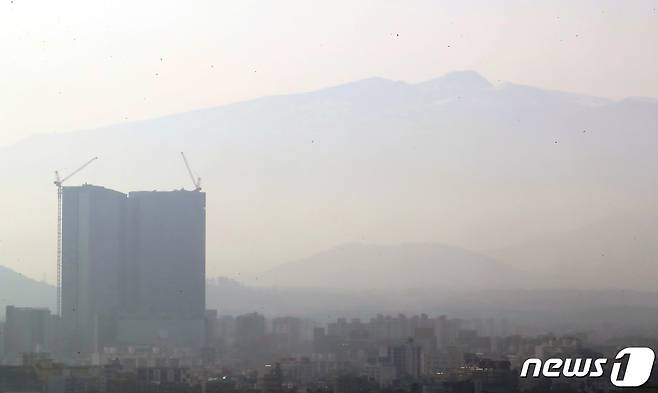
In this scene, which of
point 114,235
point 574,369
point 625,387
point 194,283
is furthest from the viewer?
point 114,235

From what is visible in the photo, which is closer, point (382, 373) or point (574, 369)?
point (574, 369)

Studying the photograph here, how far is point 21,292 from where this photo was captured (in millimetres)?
18031

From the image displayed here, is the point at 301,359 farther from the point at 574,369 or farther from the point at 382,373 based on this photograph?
the point at 574,369

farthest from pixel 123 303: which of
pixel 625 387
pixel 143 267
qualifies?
pixel 625 387

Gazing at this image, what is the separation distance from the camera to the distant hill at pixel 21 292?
17672 millimetres

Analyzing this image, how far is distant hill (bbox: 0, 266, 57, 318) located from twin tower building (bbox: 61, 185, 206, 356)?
0.23 metres

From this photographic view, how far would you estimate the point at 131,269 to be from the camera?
20.0 metres

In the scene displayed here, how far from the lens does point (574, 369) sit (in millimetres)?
14016

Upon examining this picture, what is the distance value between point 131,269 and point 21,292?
216cm

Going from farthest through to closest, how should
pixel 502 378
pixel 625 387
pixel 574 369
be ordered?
1. pixel 502 378
2. pixel 574 369
3. pixel 625 387

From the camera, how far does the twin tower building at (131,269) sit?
18438mm

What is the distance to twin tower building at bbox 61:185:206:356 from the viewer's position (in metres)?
18.4

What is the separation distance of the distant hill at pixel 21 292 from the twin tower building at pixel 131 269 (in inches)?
8.9

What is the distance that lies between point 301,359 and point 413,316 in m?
1.16
